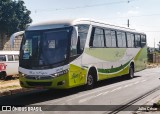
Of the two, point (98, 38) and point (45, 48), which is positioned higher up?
point (98, 38)

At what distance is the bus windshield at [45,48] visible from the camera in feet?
46.9

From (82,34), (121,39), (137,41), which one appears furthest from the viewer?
(137,41)

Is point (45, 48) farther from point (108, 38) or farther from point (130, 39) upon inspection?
point (130, 39)

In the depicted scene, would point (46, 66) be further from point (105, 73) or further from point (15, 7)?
point (15, 7)

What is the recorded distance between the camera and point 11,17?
56875 mm

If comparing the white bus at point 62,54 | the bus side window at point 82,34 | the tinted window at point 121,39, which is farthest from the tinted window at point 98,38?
the tinted window at point 121,39

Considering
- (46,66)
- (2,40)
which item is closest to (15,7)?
(2,40)

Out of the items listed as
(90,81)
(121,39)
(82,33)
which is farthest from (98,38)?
(121,39)

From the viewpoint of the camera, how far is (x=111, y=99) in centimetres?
1373

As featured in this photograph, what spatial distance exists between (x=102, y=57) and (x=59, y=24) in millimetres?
4472

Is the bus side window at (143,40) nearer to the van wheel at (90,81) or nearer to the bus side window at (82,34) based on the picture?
the van wheel at (90,81)

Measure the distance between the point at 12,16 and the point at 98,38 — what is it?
41419 mm

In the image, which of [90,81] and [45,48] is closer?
[45,48]

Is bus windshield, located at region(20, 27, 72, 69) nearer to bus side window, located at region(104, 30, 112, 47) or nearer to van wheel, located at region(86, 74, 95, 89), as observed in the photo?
van wheel, located at region(86, 74, 95, 89)
